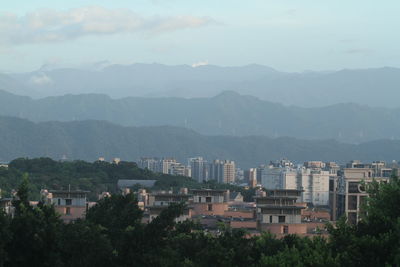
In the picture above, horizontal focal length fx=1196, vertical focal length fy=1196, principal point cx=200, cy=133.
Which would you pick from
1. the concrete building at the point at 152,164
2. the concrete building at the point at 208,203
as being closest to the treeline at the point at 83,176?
the concrete building at the point at 208,203

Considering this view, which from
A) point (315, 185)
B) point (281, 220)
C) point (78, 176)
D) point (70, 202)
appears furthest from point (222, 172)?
point (281, 220)

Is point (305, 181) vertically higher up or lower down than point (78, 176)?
higher up

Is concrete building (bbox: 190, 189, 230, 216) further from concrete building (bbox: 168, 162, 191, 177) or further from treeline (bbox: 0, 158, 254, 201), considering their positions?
concrete building (bbox: 168, 162, 191, 177)

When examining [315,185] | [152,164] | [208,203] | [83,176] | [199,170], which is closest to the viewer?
[208,203]

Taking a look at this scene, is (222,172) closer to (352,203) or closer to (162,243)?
(352,203)

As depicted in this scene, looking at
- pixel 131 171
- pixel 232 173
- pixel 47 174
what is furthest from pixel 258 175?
pixel 47 174

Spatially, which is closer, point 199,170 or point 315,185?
point 315,185
